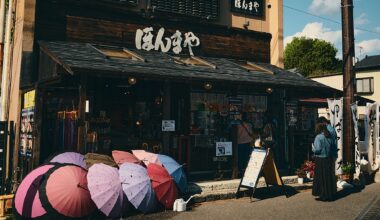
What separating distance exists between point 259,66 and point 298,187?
4610mm

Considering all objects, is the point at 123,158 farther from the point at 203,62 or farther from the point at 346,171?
the point at 346,171

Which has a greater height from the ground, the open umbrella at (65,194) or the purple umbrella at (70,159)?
the purple umbrella at (70,159)

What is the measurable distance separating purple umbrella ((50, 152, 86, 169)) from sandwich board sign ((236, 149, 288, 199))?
156 inches

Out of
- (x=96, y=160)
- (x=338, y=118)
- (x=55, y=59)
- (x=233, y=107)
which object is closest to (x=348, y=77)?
(x=338, y=118)

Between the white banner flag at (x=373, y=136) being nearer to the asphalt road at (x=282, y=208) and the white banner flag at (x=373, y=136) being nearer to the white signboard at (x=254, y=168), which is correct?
the asphalt road at (x=282, y=208)

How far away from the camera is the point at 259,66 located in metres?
13.0

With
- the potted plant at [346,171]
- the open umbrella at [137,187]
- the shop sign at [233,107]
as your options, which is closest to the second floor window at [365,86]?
the potted plant at [346,171]

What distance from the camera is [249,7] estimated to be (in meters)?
14.0

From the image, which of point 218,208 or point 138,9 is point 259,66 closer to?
point 138,9

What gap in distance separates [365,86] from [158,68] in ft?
89.2

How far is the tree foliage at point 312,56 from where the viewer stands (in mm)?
47281

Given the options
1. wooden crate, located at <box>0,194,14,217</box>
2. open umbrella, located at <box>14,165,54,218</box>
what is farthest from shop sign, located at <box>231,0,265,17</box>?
wooden crate, located at <box>0,194,14,217</box>

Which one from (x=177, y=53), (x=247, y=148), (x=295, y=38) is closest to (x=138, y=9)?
(x=177, y=53)

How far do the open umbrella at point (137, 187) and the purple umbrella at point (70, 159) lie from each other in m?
0.89
